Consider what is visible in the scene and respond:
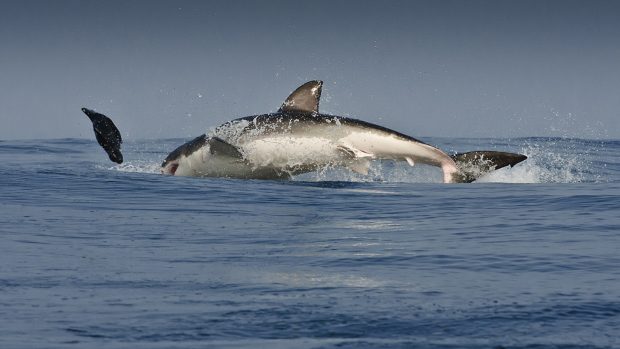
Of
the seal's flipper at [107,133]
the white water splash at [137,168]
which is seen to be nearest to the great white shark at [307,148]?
the seal's flipper at [107,133]

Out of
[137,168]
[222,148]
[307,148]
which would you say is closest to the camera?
[307,148]

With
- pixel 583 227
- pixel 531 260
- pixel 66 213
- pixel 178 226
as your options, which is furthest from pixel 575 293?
pixel 66 213

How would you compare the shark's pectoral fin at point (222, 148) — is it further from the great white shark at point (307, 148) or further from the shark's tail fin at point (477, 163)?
the shark's tail fin at point (477, 163)

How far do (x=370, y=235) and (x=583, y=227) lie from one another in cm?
287

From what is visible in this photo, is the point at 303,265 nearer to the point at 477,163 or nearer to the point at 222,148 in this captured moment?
the point at 222,148

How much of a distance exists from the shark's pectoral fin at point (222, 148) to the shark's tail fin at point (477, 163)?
147 inches

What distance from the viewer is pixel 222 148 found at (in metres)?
18.0

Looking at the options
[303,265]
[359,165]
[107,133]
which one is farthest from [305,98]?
[303,265]

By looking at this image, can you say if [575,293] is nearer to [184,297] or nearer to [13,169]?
[184,297]

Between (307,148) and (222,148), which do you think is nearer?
(307,148)

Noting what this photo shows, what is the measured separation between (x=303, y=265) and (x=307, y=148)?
801 centimetres

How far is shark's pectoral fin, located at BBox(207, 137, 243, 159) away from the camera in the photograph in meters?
17.6

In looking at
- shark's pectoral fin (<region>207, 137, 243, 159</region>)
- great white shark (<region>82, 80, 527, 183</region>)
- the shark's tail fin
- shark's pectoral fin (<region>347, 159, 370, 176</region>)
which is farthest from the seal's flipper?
the shark's tail fin

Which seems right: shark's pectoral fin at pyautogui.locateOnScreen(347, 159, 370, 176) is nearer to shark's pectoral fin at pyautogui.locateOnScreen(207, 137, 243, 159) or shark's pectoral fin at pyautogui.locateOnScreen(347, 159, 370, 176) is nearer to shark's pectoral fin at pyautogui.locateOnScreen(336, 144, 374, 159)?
shark's pectoral fin at pyautogui.locateOnScreen(336, 144, 374, 159)
